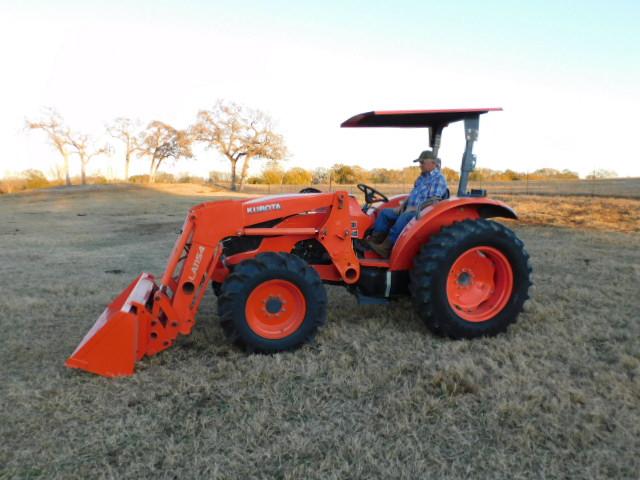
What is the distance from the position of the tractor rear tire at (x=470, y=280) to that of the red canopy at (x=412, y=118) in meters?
0.98

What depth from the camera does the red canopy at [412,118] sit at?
422 cm

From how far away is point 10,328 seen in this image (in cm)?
480

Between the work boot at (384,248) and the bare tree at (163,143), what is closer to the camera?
the work boot at (384,248)

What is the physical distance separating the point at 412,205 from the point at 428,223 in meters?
0.45

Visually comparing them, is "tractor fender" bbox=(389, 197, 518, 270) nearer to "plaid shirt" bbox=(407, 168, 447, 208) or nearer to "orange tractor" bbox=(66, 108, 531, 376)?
"orange tractor" bbox=(66, 108, 531, 376)

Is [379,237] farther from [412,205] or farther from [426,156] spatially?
[426,156]

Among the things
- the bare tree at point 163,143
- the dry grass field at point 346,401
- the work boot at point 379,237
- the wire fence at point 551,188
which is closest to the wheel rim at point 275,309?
the dry grass field at point 346,401

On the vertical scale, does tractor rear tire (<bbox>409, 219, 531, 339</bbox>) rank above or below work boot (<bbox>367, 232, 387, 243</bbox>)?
below

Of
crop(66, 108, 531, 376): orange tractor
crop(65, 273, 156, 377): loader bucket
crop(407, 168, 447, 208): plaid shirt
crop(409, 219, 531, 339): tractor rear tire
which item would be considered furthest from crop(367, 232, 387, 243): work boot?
crop(65, 273, 156, 377): loader bucket

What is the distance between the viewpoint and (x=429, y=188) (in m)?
4.68

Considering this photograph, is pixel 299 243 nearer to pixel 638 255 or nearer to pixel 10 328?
pixel 10 328

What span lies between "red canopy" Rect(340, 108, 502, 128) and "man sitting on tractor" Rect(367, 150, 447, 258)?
0.36 metres

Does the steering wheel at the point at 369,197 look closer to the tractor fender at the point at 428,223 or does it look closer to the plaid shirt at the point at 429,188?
the plaid shirt at the point at 429,188

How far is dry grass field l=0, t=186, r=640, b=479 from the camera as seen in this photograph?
2.58 m
